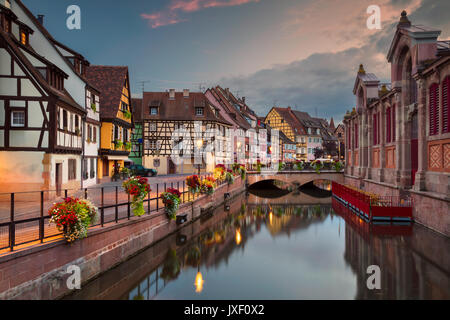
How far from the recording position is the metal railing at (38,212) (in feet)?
28.4

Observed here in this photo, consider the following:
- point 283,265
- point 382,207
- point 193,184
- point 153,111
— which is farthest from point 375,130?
point 153,111

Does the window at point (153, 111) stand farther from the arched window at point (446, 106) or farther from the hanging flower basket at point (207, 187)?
the arched window at point (446, 106)

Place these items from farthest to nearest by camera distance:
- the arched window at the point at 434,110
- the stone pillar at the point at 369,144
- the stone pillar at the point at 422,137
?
the stone pillar at the point at 369,144, the stone pillar at the point at 422,137, the arched window at the point at 434,110

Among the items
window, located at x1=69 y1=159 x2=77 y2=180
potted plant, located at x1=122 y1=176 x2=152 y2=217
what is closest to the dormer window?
window, located at x1=69 y1=159 x2=77 y2=180

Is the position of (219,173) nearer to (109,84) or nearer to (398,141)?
(109,84)

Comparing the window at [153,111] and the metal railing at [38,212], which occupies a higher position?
the window at [153,111]

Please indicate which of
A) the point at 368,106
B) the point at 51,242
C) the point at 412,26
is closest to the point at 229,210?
the point at 368,106

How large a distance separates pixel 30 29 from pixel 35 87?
15.1 ft

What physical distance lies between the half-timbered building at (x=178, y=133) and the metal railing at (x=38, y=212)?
2890cm

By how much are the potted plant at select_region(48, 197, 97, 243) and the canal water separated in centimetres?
192

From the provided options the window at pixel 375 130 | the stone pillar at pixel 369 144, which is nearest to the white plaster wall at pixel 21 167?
the window at pixel 375 130

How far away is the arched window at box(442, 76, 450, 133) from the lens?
1744 centimetres
